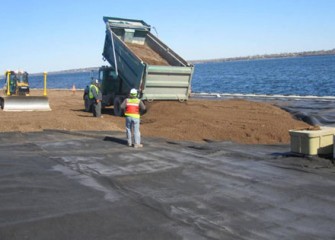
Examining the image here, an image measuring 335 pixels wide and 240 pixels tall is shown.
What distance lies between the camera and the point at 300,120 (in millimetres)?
16203

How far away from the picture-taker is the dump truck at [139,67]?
16703 millimetres

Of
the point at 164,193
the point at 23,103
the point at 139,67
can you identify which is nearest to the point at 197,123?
the point at 139,67

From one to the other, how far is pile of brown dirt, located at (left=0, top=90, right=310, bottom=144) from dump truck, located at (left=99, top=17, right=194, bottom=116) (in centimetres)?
67

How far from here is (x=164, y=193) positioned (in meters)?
6.96

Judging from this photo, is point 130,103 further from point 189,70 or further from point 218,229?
point 218,229

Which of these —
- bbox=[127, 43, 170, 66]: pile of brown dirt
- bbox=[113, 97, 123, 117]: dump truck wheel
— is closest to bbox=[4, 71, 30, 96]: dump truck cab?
bbox=[113, 97, 123, 117]: dump truck wheel

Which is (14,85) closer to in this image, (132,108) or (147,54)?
(147,54)

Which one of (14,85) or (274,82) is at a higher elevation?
(274,82)

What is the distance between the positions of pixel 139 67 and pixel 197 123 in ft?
10.9

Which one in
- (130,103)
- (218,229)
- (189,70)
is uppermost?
(189,70)

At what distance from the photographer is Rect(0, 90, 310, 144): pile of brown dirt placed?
13.3 metres

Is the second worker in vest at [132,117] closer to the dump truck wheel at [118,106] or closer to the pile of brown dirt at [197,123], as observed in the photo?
the pile of brown dirt at [197,123]

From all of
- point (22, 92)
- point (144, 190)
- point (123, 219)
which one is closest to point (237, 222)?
point (123, 219)

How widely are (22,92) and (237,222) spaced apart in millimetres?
21530
